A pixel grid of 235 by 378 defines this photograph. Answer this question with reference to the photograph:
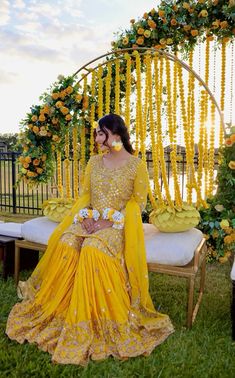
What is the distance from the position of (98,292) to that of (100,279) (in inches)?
3.9

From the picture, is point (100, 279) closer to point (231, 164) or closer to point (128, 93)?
point (231, 164)

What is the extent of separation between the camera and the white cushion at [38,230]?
387 cm

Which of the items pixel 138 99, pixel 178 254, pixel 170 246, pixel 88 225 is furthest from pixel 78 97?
pixel 178 254

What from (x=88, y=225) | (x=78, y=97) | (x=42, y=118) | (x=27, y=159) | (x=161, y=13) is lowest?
(x=88, y=225)

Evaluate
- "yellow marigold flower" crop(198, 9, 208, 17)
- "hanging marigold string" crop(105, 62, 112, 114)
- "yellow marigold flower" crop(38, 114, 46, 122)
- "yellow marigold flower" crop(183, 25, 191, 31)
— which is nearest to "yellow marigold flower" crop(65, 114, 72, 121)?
"yellow marigold flower" crop(38, 114, 46, 122)

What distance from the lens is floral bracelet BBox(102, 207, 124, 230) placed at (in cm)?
339

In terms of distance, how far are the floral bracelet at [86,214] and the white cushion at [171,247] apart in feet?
1.65

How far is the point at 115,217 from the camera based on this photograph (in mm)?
3408

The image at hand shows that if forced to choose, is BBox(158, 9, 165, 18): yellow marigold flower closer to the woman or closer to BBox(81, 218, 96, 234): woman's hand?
the woman

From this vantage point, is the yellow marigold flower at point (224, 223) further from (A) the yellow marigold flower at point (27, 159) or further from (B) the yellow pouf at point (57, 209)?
(A) the yellow marigold flower at point (27, 159)

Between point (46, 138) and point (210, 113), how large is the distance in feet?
6.98

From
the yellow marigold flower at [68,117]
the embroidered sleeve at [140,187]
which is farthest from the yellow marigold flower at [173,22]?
the embroidered sleeve at [140,187]

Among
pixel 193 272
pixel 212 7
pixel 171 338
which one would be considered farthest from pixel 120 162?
pixel 212 7

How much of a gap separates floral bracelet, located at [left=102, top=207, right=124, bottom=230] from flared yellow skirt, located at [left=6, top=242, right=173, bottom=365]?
13.8 inches
